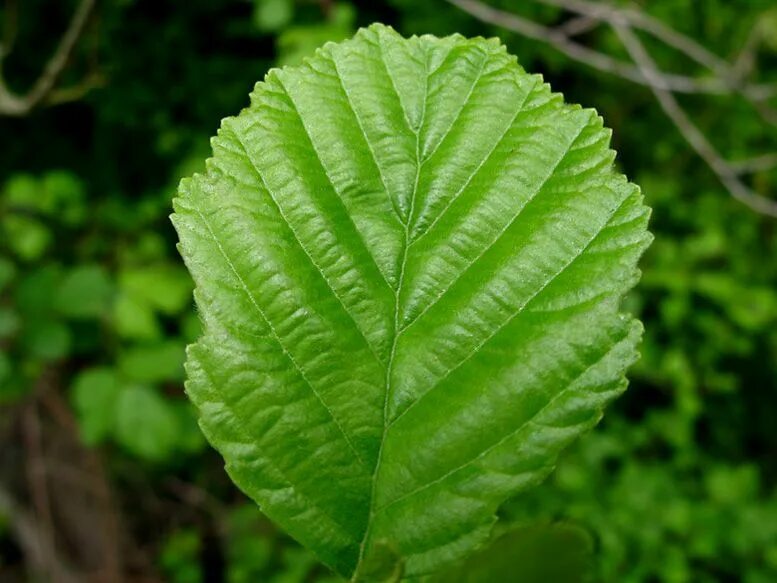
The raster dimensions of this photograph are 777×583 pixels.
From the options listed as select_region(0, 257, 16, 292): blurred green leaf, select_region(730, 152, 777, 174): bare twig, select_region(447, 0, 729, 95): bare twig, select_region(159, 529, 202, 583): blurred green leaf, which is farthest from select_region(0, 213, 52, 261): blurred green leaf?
select_region(730, 152, 777, 174): bare twig

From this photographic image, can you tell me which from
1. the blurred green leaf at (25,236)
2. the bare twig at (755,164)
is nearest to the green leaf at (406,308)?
the bare twig at (755,164)

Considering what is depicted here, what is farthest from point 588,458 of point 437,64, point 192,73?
point 437,64

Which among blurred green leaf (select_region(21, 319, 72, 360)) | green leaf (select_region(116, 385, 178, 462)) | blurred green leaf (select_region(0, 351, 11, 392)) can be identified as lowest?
green leaf (select_region(116, 385, 178, 462))

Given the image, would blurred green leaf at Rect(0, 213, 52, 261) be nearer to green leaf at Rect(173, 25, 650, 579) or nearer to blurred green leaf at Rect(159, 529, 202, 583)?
blurred green leaf at Rect(159, 529, 202, 583)

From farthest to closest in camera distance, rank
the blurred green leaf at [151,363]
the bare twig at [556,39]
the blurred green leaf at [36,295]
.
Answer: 1. the blurred green leaf at [151,363]
2. the blurred green leaf at [36,295]
3. the bare twig at [556,39]

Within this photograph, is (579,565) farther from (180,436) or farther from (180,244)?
(180,436)

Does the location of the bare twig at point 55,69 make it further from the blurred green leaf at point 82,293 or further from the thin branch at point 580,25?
the thin branch at point 580,25
